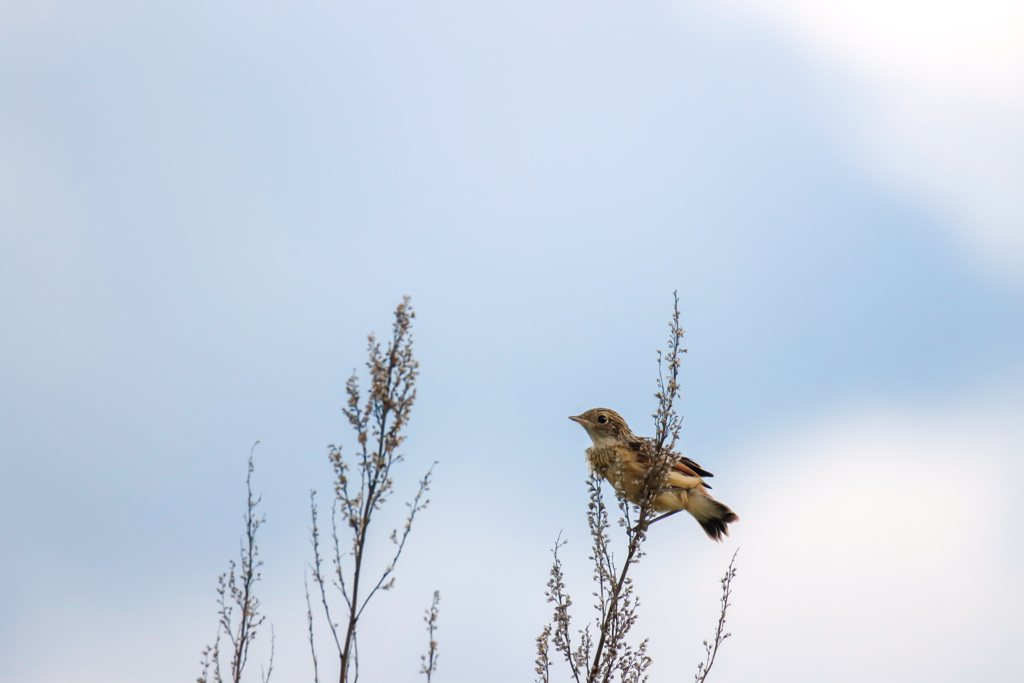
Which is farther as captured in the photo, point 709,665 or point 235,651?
point 235,651

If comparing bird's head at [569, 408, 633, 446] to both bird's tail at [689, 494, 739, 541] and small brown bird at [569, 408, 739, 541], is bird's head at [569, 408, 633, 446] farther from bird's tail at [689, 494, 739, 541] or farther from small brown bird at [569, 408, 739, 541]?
bird's tail at [689, 494, 739, 541]

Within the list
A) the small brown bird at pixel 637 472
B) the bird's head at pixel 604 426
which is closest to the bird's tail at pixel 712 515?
the small brown bird at pixel 637 472

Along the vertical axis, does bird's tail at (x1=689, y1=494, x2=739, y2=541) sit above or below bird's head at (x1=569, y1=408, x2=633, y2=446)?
below

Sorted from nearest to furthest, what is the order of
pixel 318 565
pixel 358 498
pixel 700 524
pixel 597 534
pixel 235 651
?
1. pixel 358 498
2. pixel 318 565
3. pixel 597 534
4. pixel 235 651
5. pixel 700 524

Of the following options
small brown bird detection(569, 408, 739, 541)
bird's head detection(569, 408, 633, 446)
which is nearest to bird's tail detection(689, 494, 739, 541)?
small brown bird detection(569, 408, 739, 541)

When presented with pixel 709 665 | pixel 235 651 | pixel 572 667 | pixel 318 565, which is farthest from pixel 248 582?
pixel 709 665

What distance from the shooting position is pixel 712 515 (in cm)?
858

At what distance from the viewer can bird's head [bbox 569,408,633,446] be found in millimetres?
8492

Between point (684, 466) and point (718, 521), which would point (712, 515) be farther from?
point (684, 466)

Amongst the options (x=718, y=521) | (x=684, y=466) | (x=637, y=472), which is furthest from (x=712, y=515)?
(x=637, y=472)

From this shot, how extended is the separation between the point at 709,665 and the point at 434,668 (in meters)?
2.47

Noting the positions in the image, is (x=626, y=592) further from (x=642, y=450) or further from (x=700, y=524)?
(x=700, y=524)

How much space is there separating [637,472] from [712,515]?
1.35m

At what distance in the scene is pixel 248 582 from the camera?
8031 millimetres
